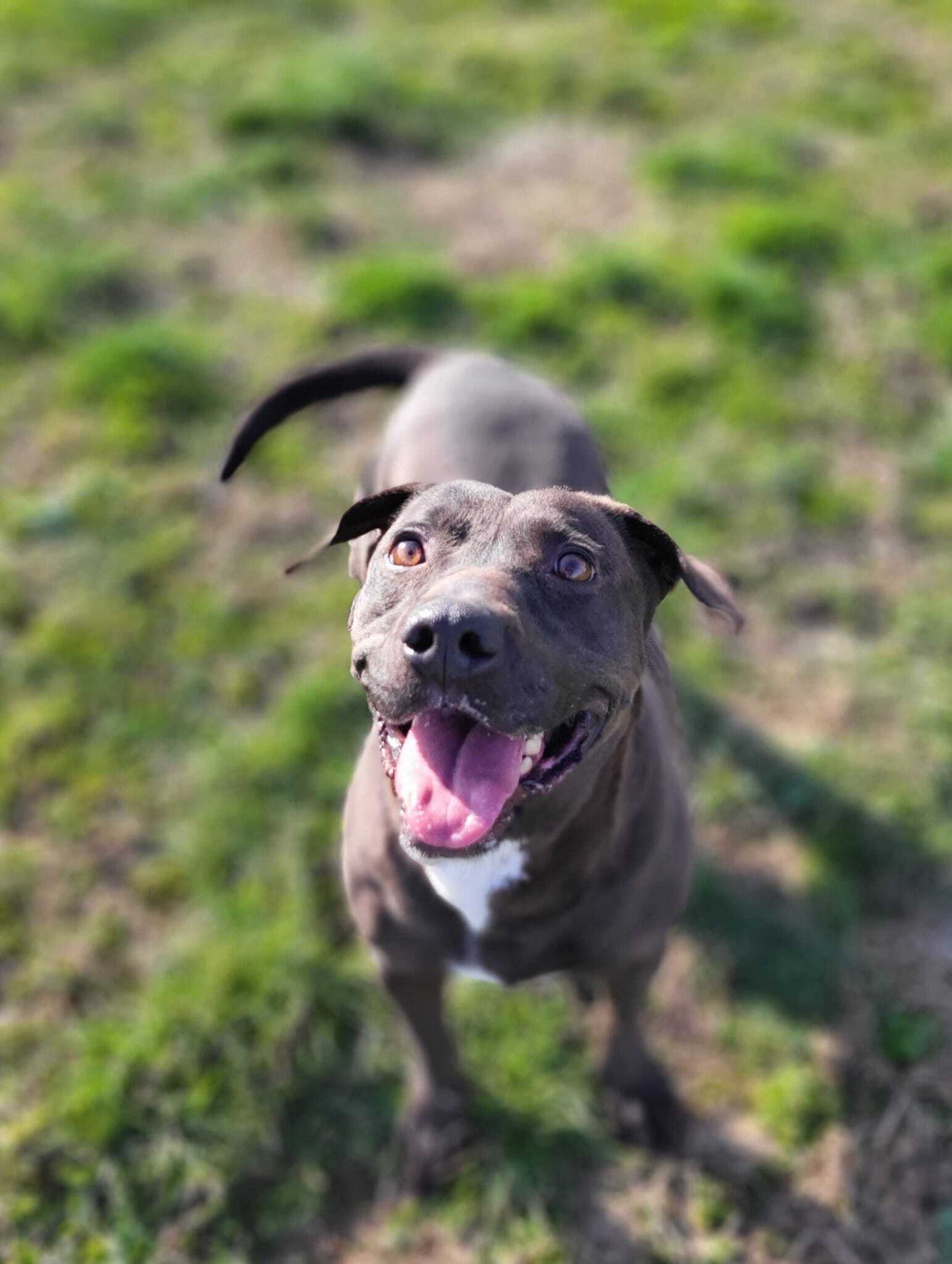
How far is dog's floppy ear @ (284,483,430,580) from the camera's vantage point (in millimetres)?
2373

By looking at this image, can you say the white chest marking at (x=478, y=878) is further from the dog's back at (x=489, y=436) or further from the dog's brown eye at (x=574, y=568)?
the dog's back at (x=489, y=436)

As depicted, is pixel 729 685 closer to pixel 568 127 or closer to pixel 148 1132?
pixel 148 1132

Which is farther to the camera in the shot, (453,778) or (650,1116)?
(650,1116)

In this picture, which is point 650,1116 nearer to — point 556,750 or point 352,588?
point 556,750

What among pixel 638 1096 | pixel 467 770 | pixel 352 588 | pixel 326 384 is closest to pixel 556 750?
pixel 467 770

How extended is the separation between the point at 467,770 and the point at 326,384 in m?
1.73

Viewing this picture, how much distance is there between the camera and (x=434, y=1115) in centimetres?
327

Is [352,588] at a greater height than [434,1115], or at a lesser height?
greater

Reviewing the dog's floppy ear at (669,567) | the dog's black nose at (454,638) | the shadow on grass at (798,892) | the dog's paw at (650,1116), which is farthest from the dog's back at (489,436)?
the dog's paw at (650,1116)

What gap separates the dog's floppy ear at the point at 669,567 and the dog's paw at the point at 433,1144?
1727 mm

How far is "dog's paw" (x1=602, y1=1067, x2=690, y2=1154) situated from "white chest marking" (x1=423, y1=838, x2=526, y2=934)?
1.10m

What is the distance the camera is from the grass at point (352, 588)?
3289 mm

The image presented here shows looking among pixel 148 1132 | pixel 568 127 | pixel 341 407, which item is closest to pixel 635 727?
pixel 148 1132

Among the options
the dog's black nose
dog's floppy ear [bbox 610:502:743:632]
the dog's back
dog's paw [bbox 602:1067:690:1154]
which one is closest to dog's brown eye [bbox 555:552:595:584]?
dog's floppy ear [bbox 610:502:743:632]
